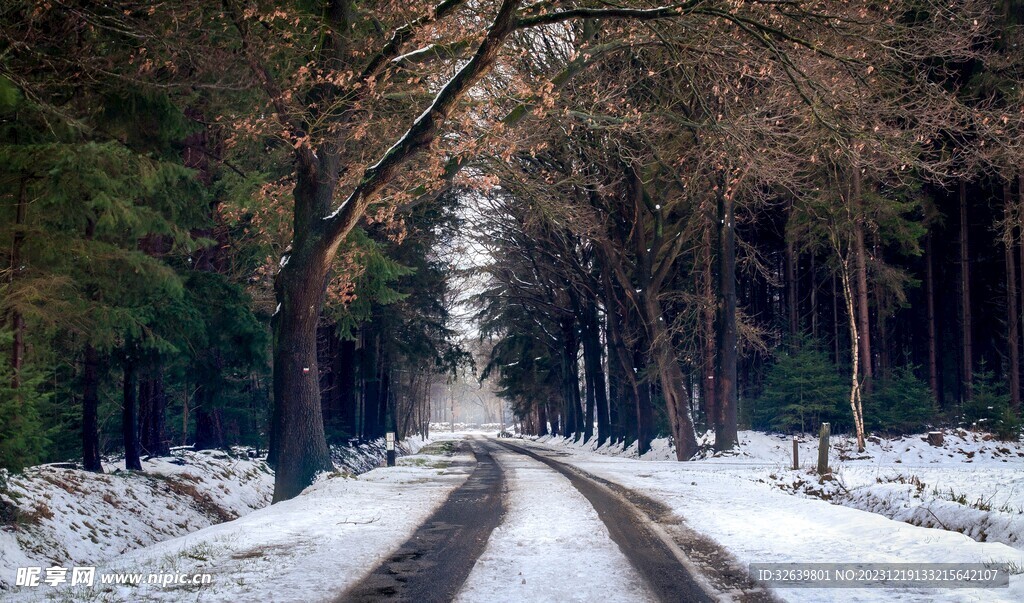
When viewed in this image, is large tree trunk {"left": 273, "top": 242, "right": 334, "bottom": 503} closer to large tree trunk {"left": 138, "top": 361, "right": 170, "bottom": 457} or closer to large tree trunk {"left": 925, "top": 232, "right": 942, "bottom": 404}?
large tree trunk {"left": 138, "top": 361, "right": 170, "bottom": 457}

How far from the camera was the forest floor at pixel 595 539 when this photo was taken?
572cm

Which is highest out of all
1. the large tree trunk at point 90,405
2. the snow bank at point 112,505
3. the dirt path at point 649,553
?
the large tree trunk at point 90,405

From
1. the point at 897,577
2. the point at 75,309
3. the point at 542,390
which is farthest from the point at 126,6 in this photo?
the point at 542,390

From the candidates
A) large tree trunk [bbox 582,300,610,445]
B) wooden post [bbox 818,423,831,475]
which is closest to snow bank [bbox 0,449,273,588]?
wooden post [bbox 818,423,831,475]

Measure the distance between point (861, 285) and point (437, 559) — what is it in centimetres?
2521

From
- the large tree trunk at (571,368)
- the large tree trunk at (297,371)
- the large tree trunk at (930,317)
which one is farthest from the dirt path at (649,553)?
the large tree trunk at (571,368)

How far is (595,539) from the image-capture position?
25.8 feet

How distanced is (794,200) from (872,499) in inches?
745

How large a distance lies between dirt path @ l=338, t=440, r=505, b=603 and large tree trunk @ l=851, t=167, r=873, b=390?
19718 millimetres

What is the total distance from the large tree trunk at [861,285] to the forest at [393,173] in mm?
143

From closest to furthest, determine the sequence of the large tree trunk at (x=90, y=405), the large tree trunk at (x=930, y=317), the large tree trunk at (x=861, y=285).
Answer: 1. the large tree trunk at (x=90, y=405)
2. the large tree trunk at (x=861, y=285)
3. the large tree trunk at (x=930, y=317)

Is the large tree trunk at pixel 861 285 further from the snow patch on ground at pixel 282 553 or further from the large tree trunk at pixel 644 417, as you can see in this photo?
the snow patch on ground at pixel 282 553

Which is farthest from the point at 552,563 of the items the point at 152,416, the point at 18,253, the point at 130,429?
the point at 152,416

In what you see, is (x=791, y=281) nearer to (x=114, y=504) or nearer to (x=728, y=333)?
(x=728, y=333)
